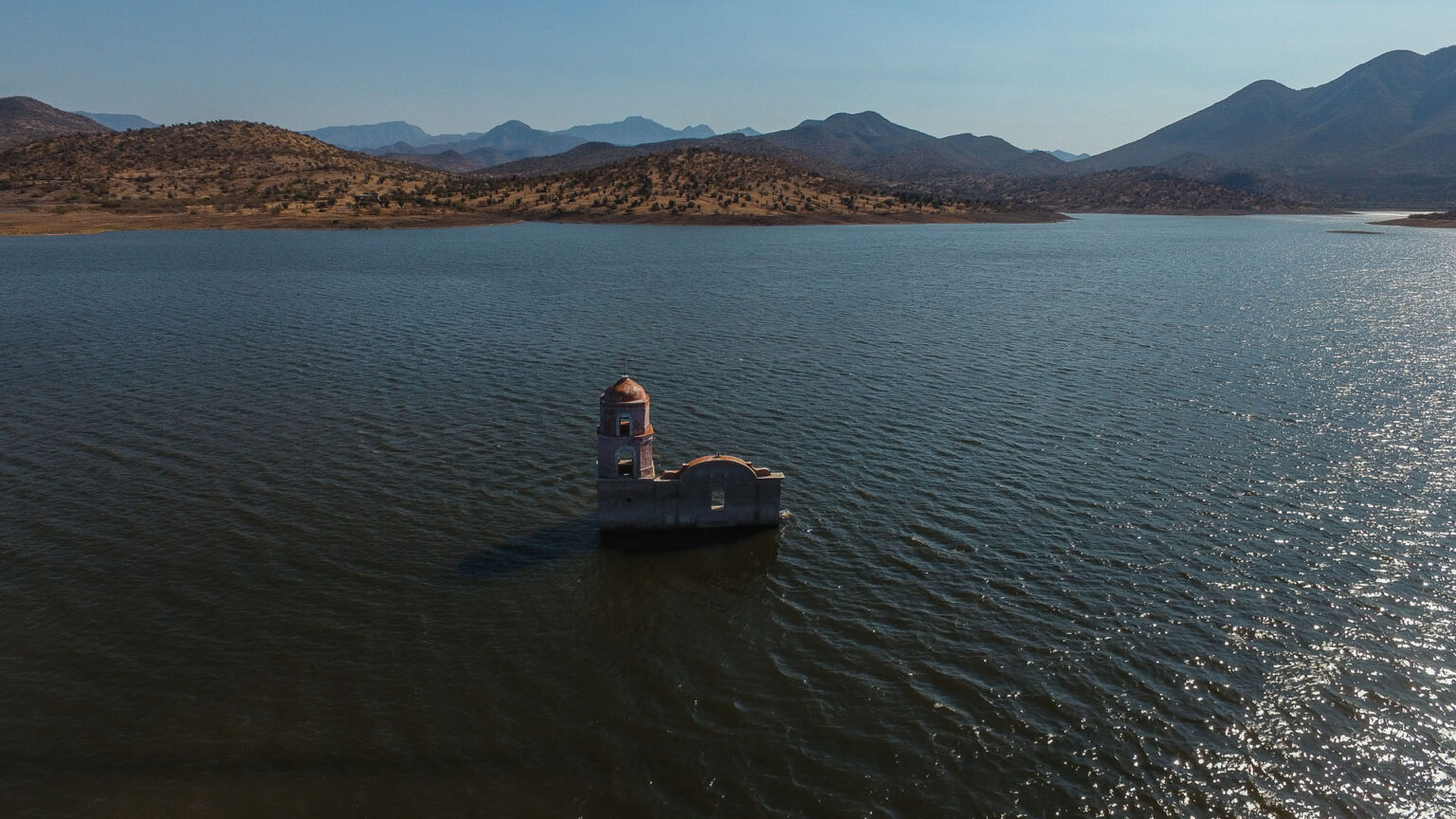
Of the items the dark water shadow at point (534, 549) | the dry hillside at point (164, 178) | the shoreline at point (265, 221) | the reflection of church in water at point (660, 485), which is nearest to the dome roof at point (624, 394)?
the reflection of church in water at point (660, 485)

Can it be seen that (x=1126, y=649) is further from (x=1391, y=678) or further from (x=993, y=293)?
(x=993, y=293)

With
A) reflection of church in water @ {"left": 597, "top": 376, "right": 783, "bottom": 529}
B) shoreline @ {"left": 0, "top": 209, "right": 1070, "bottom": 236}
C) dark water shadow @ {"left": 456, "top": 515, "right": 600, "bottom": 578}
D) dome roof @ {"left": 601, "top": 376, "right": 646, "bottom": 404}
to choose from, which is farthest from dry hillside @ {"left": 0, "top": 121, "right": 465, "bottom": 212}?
reflection of church in water @ {"left": 597, "top": 376, "right": 783, "bottom": 529}

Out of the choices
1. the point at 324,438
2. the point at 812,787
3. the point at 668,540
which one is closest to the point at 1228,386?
the point at 668,540

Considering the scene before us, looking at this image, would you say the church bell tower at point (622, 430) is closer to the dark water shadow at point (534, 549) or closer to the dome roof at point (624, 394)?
the dome roof at point (624, 394)

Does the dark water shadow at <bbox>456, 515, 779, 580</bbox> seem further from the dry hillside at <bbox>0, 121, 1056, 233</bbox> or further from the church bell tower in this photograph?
the dry hillside at <bbox>0, 121, 1056, 233</bbox>

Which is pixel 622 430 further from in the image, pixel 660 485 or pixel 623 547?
pixel 623 547

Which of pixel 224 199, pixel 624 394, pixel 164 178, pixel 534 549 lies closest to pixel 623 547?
pixel 534 549

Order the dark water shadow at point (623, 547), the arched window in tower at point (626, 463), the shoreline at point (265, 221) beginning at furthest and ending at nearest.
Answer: the shoreline at point (265, 221), the arched window in tower at point (626, 463), the dark water shadow at point (623, 547)
